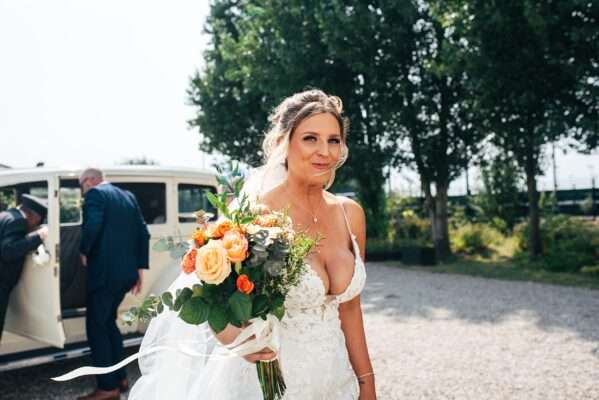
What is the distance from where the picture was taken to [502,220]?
17906 millimetres

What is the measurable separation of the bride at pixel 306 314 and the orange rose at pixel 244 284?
0.49 meters

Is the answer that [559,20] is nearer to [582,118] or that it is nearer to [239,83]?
[582,118]

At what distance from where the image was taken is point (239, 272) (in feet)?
5.54

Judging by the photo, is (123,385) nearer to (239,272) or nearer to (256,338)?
(256,338)

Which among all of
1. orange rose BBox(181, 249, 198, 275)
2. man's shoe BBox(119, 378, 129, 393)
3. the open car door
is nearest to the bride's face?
orange rose BBox(181, 249, 198, 275)

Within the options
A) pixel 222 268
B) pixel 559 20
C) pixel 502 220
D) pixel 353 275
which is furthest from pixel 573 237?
pixel 222 268

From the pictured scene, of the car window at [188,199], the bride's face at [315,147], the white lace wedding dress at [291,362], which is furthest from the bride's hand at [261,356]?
the car window at [188,199]

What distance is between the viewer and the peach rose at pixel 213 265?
1602mm

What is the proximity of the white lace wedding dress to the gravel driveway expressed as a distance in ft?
9.29

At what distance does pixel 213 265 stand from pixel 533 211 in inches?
539

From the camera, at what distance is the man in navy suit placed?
15.2 ft

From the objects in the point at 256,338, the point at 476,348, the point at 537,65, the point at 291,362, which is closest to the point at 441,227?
the point at 537,65

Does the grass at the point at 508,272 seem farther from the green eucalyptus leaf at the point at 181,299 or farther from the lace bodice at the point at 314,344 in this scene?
the green eucalyptus leaf at the point at 181,299

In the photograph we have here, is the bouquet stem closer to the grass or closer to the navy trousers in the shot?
the navy trousers
